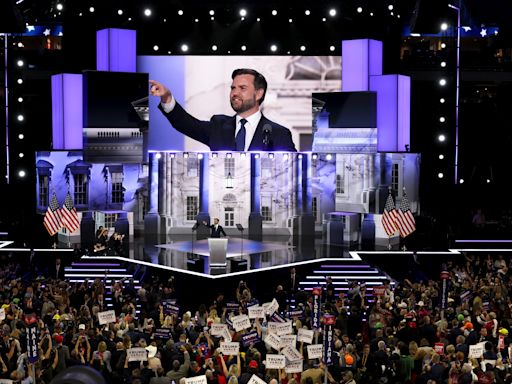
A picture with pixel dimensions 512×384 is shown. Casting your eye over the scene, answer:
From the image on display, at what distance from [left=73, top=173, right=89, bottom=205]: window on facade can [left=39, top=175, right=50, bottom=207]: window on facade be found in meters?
1.24

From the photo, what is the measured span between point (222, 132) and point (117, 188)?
526 centimetres

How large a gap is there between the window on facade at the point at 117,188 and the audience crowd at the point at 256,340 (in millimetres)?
16972

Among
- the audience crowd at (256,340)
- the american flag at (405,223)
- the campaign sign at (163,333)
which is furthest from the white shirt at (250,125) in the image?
the campaign sign at (163,333)

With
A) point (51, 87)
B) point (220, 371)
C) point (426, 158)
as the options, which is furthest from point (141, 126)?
point (220, 371)

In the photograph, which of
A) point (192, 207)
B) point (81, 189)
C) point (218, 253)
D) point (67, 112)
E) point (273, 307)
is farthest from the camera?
point (192, 207)

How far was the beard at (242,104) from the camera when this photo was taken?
136 feet

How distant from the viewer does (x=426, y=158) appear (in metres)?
44.5

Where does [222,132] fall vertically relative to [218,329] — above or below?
above

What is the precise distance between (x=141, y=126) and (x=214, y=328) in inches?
935

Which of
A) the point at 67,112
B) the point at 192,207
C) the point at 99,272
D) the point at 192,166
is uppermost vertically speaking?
the point at 67,112

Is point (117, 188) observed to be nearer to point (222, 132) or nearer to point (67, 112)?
point (67, 112)

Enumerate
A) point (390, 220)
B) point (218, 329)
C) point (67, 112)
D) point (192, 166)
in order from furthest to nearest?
point (192, 166)
point (67, 112)
point (390, 220)
point (218, 329)

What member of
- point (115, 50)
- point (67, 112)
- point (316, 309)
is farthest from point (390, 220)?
point (316, 309)

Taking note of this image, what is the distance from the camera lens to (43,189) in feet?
132
